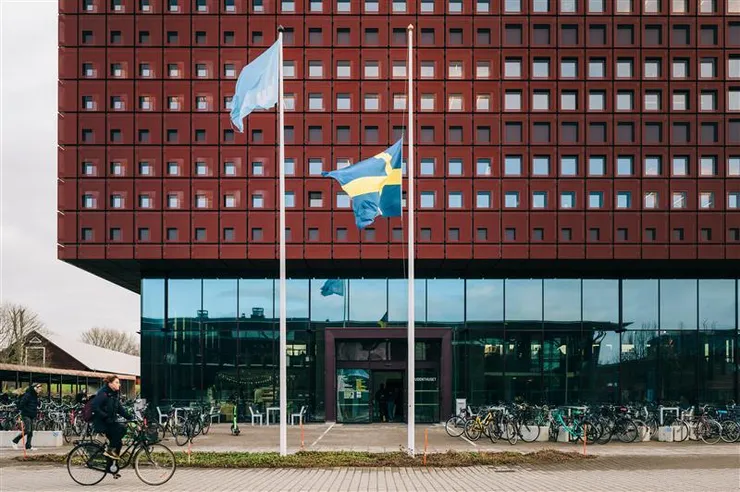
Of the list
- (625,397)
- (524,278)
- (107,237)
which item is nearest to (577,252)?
(524,278)

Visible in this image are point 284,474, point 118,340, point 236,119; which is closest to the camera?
point 284,474

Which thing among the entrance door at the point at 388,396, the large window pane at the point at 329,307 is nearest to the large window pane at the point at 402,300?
the large window pane at the point at 329,307

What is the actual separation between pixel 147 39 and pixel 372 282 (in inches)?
566

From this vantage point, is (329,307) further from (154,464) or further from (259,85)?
(154,464)

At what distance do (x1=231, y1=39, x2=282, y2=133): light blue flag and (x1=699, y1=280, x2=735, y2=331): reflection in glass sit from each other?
81.8 ft

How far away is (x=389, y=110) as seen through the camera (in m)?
34.3

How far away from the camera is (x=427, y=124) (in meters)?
34.4

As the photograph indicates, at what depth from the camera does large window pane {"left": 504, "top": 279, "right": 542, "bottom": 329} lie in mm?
36781

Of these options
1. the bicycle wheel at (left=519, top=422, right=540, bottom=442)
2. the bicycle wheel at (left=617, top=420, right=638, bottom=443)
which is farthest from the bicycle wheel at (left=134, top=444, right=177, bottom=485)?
the bicycle wheel at (left=617, top=420, right=638, bottom=443)

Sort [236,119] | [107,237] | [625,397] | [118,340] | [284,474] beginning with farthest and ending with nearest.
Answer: [118,340] < [625,397] < [107,237] < [236,119] < [284,474]

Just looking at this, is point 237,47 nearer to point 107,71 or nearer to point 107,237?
point 107,71

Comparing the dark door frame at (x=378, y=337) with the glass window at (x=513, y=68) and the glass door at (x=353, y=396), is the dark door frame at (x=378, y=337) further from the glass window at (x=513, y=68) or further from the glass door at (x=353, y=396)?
the glass window at (x=513, y=68)

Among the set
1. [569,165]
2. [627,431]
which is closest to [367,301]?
[569,165]

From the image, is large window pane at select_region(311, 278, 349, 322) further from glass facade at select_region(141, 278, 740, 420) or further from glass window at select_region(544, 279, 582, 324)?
glass window at select_region(544, 279, 582, 324)
